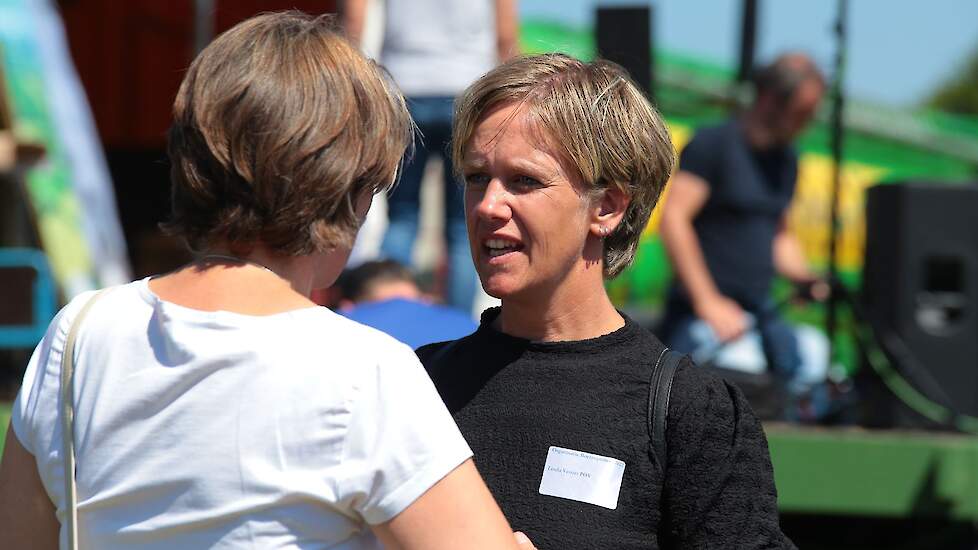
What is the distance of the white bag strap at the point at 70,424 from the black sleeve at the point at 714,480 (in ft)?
2.31

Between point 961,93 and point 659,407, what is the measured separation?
1080 inches

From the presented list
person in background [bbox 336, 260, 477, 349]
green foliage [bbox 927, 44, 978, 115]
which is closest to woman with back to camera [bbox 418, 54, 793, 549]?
person in background [bbox 336, 260, 477, 349]

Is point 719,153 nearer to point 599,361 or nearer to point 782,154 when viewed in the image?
point 782,154

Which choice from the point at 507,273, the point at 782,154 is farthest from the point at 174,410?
the point at 782,154

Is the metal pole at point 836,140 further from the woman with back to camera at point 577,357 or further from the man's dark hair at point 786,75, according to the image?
the woman with back to camera at point 577,357

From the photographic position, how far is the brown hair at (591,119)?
5.38ft

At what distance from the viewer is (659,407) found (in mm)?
1556

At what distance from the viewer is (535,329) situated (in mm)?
1700

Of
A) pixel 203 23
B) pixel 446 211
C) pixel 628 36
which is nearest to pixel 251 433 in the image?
pixel 628 36

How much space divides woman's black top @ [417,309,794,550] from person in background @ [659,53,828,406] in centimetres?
245

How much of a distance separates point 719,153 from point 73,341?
3124 mm

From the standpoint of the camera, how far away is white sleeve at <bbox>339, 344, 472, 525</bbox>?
48.9 inches

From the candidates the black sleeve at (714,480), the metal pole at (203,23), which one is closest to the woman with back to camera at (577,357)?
the black sleeve at (714,480)

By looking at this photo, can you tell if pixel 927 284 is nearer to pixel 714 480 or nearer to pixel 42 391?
pixel 714 480
